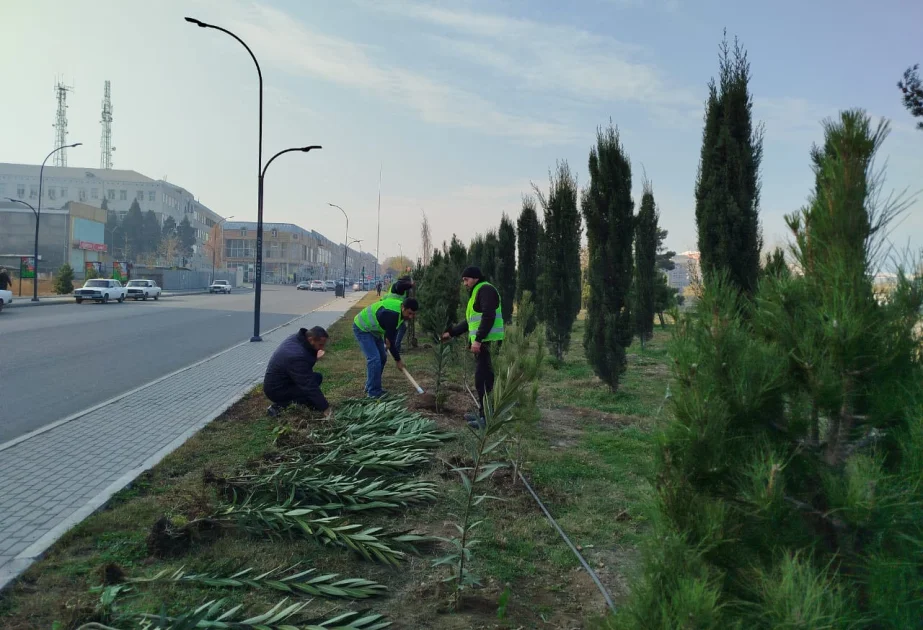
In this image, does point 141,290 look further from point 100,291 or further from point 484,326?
point 484,326

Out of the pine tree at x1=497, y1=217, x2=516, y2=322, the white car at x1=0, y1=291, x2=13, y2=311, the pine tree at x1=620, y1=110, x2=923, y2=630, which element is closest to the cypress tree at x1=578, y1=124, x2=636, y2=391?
the pine tree at x1=620, y1=110, x2=923, y2=630

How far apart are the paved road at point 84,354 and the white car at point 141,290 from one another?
57.4 ft

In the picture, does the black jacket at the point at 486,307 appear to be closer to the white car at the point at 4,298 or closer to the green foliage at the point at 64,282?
the white car at the point at 4,298

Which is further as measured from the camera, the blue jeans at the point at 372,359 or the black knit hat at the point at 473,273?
the blue jeans at the point at 372,359

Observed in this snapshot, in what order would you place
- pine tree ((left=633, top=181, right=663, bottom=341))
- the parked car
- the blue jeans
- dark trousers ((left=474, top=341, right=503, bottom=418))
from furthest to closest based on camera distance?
1. the parked car
2. pine tree ((left=633, top=181, right=663, bottom=341))
3. the blue jeans
4. dark trousers ((left=474, top=341, right=503, bottom=418))

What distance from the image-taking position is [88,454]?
689 centimetres

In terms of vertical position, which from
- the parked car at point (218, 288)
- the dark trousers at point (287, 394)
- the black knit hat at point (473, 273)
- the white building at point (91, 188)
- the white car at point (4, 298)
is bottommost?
the dark trousers at point (287, 394)

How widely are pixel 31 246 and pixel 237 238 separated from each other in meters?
64.9

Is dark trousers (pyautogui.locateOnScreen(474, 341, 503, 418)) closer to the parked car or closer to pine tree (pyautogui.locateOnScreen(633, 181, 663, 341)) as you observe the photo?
pine tree (pyautogui.locateOnScreen(633, 181, 663, 341))

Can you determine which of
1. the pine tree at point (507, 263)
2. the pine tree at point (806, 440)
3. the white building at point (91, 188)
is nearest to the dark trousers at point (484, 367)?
the pine tree at point (806, 440)

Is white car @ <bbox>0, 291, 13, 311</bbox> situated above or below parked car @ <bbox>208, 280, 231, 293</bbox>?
below

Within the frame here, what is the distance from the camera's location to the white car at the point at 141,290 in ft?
146

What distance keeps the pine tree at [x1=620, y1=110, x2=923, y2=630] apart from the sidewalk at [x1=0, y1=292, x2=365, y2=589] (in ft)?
11.7

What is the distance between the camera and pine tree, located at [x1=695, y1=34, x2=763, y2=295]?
891 cm
